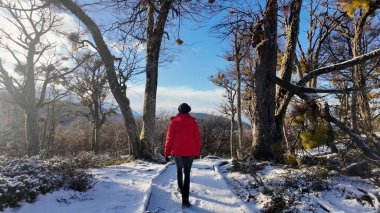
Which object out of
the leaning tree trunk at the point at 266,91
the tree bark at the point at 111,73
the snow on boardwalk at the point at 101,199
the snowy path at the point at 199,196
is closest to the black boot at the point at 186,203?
the snowy path at the point at 199,196

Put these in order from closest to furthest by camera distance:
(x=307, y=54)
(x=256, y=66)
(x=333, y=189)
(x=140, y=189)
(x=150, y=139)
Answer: (x=333, y=189) → (x=140, y=189) → (x=256, y=66) → (x=150, y=139) → (x=307, y=54)

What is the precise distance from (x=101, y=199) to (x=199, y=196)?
2161 mm

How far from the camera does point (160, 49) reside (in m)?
16.2

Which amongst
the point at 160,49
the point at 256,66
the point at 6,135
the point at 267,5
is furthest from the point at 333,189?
the point at 6,135

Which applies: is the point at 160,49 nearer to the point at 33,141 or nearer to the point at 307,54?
the point at 307,54

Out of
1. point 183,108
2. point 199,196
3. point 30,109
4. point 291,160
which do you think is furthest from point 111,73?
point 30,109

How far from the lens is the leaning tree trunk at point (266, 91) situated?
11172mm

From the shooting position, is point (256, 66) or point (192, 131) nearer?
point (192, 131)

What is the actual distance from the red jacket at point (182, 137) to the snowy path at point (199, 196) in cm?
Answer: 102

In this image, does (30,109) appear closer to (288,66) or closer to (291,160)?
(288,66)

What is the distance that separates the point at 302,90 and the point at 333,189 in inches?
146

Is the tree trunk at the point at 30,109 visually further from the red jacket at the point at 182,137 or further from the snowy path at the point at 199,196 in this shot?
the red jacket at the point at 182,137

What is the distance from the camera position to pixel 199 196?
7.73 m

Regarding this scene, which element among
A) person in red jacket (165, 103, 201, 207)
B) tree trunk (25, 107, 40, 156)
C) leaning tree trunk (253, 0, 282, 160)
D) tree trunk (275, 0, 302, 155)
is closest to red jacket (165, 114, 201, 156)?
person in red jacket (165, 103, 201, 207)
